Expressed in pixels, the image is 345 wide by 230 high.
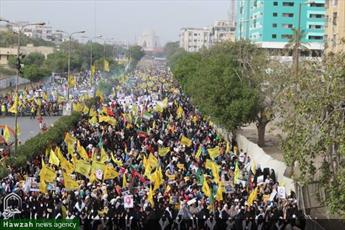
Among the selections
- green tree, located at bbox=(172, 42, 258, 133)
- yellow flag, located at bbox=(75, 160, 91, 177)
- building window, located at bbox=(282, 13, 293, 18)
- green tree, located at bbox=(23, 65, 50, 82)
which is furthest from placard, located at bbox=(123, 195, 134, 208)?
building window, located at bbox=(282, 13, 293, 18)

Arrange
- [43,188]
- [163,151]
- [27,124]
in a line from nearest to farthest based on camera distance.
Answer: [43,188] < [163,151] < [27,124]

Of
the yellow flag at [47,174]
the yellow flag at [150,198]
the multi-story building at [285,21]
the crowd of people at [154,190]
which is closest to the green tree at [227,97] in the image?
the crowd of people at [154,190]

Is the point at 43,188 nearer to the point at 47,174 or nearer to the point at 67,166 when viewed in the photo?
the point at 47,174

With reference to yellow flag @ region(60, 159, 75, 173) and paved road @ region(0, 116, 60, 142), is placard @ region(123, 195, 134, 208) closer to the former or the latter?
yellow flag @ region(60, 159, 75, 173)

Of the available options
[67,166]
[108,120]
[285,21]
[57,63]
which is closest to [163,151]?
[67,166]

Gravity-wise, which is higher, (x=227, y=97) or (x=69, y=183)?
(x=227, y=97)

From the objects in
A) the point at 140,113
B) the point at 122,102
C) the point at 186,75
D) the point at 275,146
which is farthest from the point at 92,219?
the point at 186,75

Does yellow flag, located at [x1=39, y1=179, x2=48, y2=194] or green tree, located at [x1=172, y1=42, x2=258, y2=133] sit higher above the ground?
green tree, located at [x1=172, y1=42, x2=258, y2=133]

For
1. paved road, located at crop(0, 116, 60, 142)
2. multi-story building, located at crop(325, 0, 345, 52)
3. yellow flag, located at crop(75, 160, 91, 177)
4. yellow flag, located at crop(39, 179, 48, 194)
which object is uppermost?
multi-story building, located at crop(325, 0, 345, 52)

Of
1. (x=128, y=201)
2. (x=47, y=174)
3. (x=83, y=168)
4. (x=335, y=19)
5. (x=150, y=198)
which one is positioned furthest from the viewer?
(x=335, y=19)

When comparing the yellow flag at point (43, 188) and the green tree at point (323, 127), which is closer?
the green tree at point (323, 127)

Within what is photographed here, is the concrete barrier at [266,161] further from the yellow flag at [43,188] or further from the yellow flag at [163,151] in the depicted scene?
the yellow flag at [43,188]

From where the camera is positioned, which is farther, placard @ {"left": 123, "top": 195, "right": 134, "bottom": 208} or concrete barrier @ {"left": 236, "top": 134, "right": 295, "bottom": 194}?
concrete barrier @ {"left": 236, "top": 134, "right": 295, "bottom": 194}

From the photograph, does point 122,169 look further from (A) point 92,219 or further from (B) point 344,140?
(B) point 344,140
